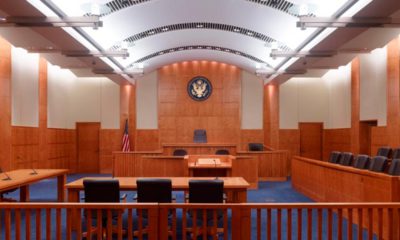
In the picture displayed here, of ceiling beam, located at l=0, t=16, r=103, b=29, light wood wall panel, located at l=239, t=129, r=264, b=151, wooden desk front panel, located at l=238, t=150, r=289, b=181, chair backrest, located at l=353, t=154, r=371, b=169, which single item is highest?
ceiling beam, located at l=0, t=16, r=103, b=29

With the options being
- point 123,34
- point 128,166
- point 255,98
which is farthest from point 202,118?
point 123,34

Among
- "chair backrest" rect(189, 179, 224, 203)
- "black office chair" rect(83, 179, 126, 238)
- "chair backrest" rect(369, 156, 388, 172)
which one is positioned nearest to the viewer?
"chair backrest" rect(189, 179, 224, 203)

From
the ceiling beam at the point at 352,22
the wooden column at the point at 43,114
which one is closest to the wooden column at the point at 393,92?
the ceiling beam at the point at 352,22

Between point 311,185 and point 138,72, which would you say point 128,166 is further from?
point 311,185

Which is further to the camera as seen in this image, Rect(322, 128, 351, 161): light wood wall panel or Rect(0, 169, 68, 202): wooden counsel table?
Rect(322, 128, 351, 161): light wood wall panel

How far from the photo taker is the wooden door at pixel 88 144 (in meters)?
16.5

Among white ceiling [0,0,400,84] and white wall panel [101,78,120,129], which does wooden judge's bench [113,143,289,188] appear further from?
white wall panel [101,78,120,129]

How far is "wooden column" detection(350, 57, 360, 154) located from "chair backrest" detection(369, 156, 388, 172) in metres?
5.86

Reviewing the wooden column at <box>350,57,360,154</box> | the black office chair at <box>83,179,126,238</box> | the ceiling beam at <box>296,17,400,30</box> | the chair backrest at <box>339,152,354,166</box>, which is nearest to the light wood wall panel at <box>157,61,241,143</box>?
the wooden column at <box>350,57,360,154</box>

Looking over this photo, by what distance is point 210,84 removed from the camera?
16562 millimetres

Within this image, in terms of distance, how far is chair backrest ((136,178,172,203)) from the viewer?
5.41 meters

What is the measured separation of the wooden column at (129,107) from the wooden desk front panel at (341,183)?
7.85m

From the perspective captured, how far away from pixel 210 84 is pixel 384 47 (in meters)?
7.25

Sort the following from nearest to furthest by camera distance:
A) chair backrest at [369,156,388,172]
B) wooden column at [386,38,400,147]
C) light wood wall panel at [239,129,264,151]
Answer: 1. chair backrest at [369,156,388,172]
2. wooden column at [386,38,400,147]
3. light wood wall panel at [239,129,264,151]
